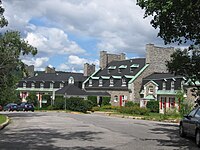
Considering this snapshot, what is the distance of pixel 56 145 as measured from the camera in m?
12.9

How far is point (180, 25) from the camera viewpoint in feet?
46.4

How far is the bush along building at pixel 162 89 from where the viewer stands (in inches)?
2024

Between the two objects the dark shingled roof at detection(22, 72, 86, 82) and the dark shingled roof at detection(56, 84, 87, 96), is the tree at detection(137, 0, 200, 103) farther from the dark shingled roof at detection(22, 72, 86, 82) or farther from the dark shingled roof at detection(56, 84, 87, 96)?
the dark shingled roof at detection(22, 72, 86, 82)

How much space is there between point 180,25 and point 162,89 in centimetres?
4123

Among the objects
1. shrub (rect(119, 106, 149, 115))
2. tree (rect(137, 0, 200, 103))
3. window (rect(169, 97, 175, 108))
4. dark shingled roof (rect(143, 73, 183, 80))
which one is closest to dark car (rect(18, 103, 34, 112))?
shrub (rect(119, 106, 149, 115))

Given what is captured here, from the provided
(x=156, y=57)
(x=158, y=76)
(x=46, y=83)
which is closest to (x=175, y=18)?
(x=158, y=76)

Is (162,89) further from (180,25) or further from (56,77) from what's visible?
(180,25)

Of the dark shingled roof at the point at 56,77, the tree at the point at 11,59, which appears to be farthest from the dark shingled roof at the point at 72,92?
the tree at the point at 11,59

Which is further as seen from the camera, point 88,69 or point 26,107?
point 88,69

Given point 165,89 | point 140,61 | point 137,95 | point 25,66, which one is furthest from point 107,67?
point 25,66

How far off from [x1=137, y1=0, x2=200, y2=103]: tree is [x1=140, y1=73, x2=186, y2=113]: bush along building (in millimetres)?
32905

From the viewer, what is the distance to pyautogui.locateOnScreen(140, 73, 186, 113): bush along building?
51.4 metres

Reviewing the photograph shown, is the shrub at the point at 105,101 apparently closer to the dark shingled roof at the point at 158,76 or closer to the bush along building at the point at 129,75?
the bush along building at the point at 129,75

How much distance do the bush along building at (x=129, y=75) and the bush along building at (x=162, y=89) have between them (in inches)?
56.8
